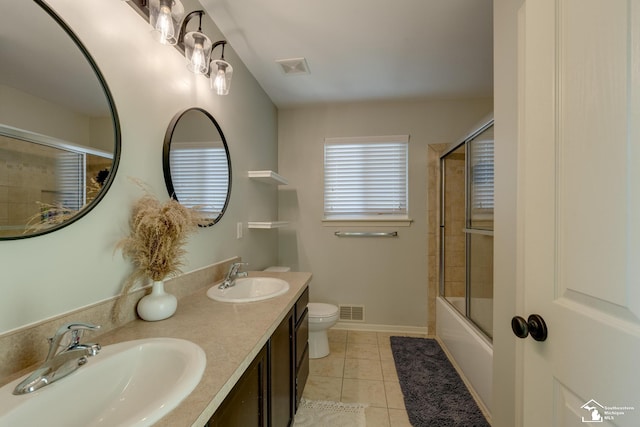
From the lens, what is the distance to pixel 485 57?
193 cm

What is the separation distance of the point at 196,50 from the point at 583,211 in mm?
1588

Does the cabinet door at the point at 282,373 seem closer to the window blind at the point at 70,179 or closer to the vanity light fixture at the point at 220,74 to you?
the window blind at the point at 70,179

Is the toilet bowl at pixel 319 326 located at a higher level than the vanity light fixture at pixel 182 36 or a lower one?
lower

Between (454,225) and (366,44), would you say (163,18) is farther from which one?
(454,225)

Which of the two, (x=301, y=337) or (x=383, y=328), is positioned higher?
(x=301, y=337)

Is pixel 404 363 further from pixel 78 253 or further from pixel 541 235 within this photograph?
pixel 78 253

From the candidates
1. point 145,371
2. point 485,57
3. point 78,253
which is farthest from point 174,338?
point 485,57

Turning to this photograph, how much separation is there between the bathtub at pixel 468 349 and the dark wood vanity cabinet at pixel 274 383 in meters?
1.15

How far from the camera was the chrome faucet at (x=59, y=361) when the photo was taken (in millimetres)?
572

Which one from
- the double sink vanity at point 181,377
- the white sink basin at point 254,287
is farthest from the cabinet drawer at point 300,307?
the double sink vanity at point 181,377

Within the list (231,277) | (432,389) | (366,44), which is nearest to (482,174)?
(366,44)

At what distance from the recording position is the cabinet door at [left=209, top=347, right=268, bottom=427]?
67 cm

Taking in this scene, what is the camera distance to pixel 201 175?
1468 millimetres

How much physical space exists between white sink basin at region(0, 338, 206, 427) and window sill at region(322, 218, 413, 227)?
81.8 inches
